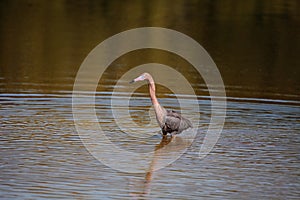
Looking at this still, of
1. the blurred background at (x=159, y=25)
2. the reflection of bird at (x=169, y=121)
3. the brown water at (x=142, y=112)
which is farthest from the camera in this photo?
the blurred background at (x=159, y=25)

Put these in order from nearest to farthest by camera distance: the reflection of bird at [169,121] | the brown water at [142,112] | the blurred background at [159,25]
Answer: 1. the brown water at [142,112]
2. the reflection of bird at [169,121]
3. the blurred background at [159,25]

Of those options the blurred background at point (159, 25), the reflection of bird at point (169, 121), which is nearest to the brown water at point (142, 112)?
the blurred background at point (159, 25)

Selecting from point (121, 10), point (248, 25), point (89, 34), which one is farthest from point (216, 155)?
point (121, 10)

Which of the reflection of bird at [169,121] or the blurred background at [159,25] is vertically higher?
the reflection of bird at [169,121]

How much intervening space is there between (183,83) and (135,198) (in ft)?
32.0

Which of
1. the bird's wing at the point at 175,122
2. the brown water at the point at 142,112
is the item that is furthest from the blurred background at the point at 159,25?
the bird's wing at the point at 175,122

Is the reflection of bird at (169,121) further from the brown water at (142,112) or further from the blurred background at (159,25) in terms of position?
the blurred background at (159,25)

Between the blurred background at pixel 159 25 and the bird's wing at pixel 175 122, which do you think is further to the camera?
the blurred background at pixel 159 25

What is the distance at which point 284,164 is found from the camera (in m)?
12.4

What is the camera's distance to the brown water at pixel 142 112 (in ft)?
35.7

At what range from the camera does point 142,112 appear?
16.2m

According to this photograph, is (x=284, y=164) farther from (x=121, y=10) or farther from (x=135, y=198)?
(x=121, y=10)

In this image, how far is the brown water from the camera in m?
10.9

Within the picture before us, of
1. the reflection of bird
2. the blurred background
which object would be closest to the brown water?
the blurred background
